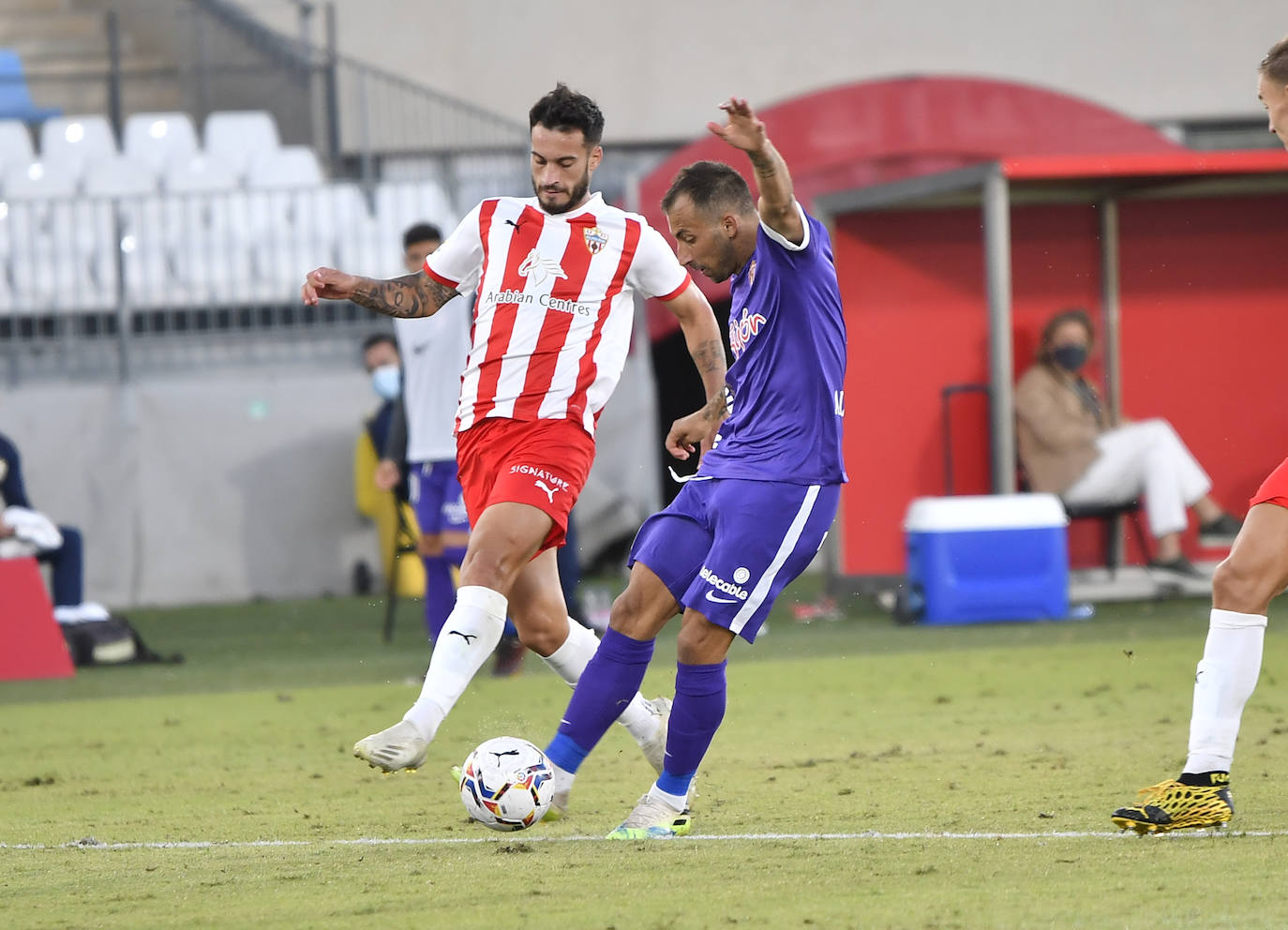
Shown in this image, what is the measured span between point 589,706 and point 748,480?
773 millimetres

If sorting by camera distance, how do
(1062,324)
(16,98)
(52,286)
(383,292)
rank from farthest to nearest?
(16,98), (52,286), (1062,324), (383,292)

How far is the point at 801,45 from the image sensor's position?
19.2 meters

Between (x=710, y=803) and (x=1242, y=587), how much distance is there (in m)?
1.71

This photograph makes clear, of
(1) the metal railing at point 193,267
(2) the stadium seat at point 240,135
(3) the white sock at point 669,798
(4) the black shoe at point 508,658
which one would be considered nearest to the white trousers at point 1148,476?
(4) the black shoe at point 508,658

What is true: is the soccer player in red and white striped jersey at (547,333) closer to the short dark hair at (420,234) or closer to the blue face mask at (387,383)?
the short dark hair at (420,234)

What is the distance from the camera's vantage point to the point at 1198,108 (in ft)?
63.1

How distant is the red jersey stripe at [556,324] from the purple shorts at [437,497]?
3340 millimetres

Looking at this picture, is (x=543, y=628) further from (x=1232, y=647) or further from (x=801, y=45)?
(x=801, y=45)

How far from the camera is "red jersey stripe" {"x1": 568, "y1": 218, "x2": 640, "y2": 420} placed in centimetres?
516

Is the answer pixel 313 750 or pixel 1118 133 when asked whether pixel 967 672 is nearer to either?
pixel 313 750

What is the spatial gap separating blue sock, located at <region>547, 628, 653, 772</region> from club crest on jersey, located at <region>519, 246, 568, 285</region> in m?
1.07

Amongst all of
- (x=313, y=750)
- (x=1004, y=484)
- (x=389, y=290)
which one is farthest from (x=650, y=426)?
(x=389, y=290)

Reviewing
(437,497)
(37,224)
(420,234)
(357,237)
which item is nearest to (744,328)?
(420,234)

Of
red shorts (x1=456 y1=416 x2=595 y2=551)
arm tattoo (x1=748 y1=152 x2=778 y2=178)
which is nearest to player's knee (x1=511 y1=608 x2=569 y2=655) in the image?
red shorts (x1=456 y1=416 x2=595 y2=551)
